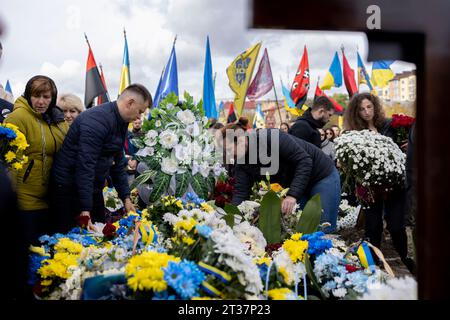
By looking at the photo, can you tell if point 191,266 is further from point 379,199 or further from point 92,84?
point 92,84

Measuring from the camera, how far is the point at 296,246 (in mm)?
1937

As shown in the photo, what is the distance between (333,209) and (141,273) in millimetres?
2336

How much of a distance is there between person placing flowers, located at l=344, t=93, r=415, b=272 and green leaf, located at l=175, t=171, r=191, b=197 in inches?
73.5

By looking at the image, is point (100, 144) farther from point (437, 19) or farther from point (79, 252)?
point (437, 19)

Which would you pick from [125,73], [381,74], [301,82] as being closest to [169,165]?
[125,73]

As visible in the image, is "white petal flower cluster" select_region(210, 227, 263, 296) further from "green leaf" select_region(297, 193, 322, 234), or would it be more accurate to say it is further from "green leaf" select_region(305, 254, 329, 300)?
"green leaf" select_region(297, 193, 322, 234)

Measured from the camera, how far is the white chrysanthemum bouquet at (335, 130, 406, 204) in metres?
3.78

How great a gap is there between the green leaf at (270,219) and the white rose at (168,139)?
25.9 inches

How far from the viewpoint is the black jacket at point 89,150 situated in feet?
9.71

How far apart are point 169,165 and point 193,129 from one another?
27 cm

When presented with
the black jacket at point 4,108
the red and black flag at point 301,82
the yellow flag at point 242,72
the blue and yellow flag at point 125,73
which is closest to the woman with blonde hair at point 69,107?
the black jacket at point 4,108

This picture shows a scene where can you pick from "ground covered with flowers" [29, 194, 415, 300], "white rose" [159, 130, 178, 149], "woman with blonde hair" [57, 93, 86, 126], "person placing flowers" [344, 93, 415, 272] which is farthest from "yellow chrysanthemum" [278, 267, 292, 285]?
"woman with blonde hair" [57, 93, 86, 126]

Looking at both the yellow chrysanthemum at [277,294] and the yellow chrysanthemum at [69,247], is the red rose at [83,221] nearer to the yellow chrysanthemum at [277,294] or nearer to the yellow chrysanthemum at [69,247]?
the yellow chrysanthemum at [69,247]

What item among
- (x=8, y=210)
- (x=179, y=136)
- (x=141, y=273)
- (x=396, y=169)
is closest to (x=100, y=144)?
(x=179, y=136)
